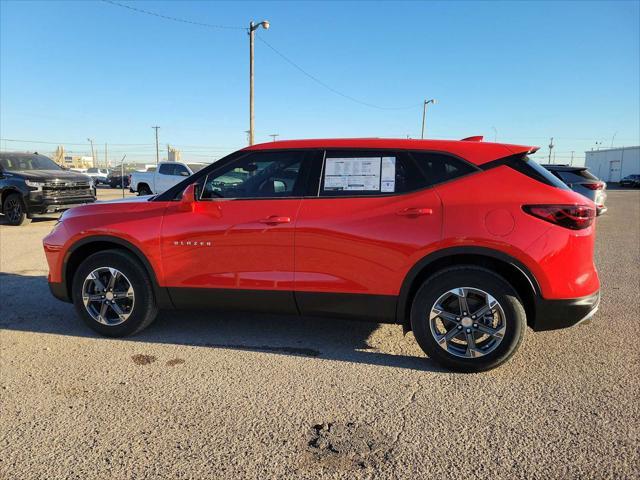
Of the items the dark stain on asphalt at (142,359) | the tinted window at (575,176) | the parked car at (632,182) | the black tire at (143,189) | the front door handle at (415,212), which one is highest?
the parked car at (632,182)

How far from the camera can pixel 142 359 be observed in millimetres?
3867

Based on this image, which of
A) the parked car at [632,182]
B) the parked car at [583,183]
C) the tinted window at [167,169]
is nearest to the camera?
the parked car at [583,183]

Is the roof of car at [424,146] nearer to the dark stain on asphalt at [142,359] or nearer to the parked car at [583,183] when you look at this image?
Answer: the dark stain on asphalt at [142,359]

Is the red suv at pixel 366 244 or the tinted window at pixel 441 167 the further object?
the tinted window at pixel 441 167

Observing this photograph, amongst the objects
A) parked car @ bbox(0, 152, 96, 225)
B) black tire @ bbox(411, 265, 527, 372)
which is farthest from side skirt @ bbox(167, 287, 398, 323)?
parked car @ bbox(0, 152, 96, 225)

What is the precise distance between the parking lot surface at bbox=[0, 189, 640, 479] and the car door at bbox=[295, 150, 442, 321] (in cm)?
56

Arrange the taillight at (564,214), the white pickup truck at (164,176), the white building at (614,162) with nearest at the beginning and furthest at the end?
the taillight at (564,214), the white pickup truck at (164,176), the white building at (614,162)

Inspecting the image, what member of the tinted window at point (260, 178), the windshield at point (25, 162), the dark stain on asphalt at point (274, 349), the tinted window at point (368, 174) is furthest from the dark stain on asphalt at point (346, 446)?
the windshield at point (25, 162)

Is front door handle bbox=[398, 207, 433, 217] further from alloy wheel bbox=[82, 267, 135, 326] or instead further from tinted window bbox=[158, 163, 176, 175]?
tinted window bbox=[158, 163, 176, 175]

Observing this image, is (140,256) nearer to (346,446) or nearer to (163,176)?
(346,446)

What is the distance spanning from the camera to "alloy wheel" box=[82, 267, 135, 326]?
14.0ft

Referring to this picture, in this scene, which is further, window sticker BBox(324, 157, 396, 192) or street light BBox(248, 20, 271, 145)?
street light BBox(248, 20, 271, 145)

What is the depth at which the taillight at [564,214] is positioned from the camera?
3316mm

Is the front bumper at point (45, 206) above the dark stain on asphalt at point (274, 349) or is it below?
above
